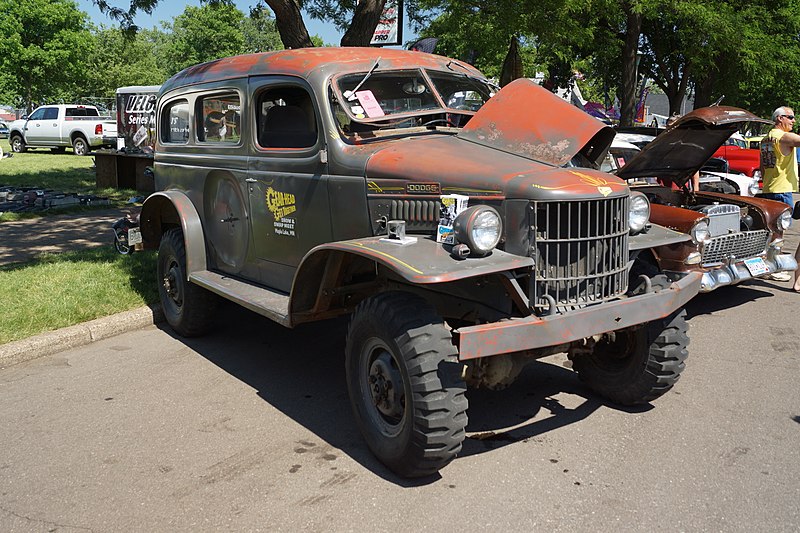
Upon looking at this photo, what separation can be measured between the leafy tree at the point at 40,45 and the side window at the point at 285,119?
34.3 meters

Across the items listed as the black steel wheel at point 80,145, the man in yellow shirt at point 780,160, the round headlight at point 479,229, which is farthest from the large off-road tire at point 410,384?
the black steel wheel at point 80,145

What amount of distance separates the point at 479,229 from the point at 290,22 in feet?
23.6

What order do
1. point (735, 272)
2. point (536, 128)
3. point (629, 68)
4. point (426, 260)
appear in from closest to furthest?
point (426, 260) < point (536, 128) < point (735, 272) < point (629, 68)

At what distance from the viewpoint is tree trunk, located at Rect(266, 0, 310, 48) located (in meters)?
9.59

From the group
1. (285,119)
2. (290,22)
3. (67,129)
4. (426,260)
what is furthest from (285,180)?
(67,129)

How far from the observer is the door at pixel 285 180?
14.9ft

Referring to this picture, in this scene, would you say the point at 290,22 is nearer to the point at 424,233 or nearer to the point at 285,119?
the point at 285,119

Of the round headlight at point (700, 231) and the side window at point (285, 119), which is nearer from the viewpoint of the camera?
the side window at point (285, 119)

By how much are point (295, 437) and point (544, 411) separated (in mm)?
1595

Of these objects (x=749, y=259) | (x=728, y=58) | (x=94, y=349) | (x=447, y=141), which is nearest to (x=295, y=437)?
(x=447, y=141)

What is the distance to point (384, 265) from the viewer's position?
3.49m

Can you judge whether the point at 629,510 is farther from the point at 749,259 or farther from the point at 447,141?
the point at 749,259

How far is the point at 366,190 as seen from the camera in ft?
13.8

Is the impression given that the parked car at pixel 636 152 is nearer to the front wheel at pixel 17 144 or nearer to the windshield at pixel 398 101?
the windshield at pixel 398 101
